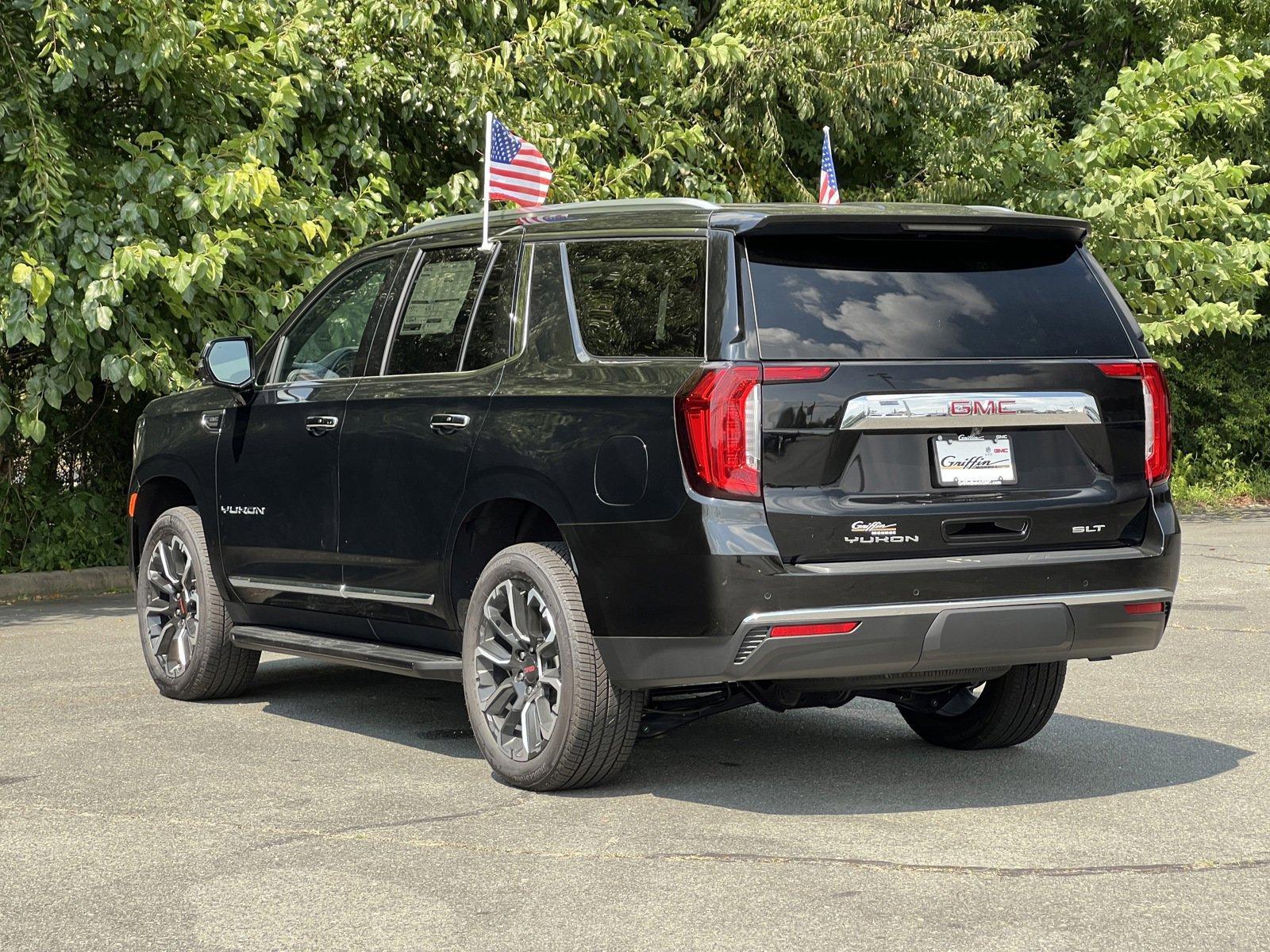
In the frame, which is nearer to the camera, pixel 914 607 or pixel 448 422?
pixel 914 607

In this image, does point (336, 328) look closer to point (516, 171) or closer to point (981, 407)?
point (981, 407)

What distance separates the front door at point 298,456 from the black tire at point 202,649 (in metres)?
0.23

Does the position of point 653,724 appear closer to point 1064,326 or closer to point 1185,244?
point 1064,326

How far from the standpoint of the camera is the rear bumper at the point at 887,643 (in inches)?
219

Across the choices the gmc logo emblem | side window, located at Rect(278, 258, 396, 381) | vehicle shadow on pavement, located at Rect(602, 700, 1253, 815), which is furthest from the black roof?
vehicle shadow on pavement, located at Rect(602, 700, 1253, 815)

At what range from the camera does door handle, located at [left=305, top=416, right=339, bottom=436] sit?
722 cm

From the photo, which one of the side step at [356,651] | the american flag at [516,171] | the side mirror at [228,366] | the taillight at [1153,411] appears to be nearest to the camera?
the taillight at [1153,411]

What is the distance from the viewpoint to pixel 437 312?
7023mm

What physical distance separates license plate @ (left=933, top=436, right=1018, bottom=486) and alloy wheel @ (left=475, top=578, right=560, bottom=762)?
4.49 feet

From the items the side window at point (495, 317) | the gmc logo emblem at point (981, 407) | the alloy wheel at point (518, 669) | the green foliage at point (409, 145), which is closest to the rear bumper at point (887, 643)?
the alloy wheel at point (518, 669)

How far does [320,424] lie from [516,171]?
6303mm

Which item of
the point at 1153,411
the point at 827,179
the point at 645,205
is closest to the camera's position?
the point at 1153,411

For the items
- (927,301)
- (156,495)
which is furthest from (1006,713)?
(156,495)

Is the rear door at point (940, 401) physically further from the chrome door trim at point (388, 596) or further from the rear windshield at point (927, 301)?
the chrome door trim at point (388, 596)
